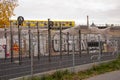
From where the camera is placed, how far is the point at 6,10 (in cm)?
2462

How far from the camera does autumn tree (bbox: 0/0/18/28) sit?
956 inches

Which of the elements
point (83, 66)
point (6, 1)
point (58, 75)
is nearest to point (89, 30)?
point (6, 1)

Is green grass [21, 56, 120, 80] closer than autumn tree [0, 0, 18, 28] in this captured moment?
Yes

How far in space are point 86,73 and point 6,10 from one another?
1097 centimetres

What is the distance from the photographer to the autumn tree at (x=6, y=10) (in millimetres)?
24281

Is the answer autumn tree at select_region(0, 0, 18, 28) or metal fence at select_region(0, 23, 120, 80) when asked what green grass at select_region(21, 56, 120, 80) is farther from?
autumn tree at select_region(0, 0, 18, 28)

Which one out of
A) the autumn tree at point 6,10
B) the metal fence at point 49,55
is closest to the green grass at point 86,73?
the metal fence at point 49,55

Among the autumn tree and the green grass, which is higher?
the autumn tree

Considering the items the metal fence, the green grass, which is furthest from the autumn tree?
the green grass

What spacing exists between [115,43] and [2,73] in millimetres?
12034

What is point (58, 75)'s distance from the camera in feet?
43.9

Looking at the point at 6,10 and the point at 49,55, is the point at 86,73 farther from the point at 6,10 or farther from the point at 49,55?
the point at 6,10

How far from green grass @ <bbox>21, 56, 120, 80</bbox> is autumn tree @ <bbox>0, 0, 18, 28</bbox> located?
8.44m

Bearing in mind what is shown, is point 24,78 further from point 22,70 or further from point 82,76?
point 82,76
